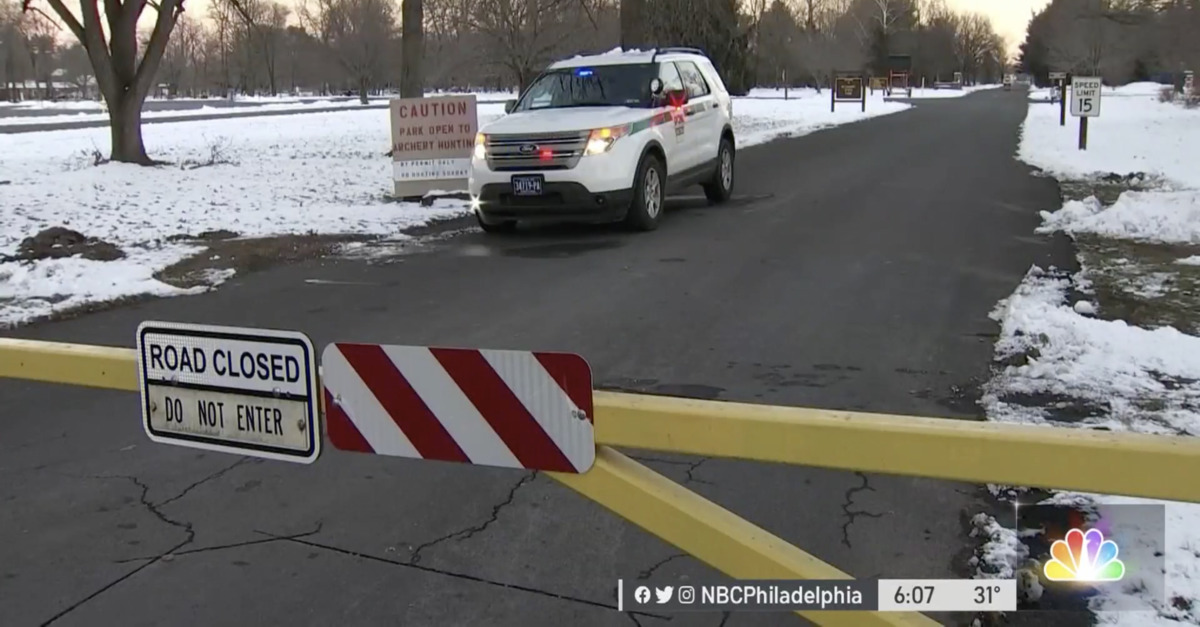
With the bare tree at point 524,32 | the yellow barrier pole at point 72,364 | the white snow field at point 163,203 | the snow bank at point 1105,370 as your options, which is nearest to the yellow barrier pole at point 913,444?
the yellow barrier pole at point 72,364

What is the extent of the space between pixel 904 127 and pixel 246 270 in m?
26.9

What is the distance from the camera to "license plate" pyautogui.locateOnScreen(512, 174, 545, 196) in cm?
1125

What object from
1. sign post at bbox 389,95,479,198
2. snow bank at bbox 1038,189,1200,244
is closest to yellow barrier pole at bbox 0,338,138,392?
snow bank at bbox 1038,189,1200,244

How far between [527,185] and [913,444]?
947 centimetres

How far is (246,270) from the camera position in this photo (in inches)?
389

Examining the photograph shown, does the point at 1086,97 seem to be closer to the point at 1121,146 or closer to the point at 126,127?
the point at 1121,146

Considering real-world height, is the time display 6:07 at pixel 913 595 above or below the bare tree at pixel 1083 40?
below

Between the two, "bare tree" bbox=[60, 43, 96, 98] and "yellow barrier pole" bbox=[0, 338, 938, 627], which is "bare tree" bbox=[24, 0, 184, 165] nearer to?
"yellow barrier pole" bbox=[0, 338, 938, 627]

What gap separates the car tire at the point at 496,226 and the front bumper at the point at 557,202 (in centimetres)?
41

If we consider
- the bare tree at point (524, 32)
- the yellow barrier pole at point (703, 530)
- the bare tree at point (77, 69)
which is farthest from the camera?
the bare tree at point (77, 69)

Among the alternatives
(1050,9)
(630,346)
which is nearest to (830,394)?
(630,346)

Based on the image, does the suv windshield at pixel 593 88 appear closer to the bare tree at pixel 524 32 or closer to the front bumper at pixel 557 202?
the front bumper at pixel 557 202

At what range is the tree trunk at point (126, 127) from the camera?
18984 mm

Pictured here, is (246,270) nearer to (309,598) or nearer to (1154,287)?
(309,598)
